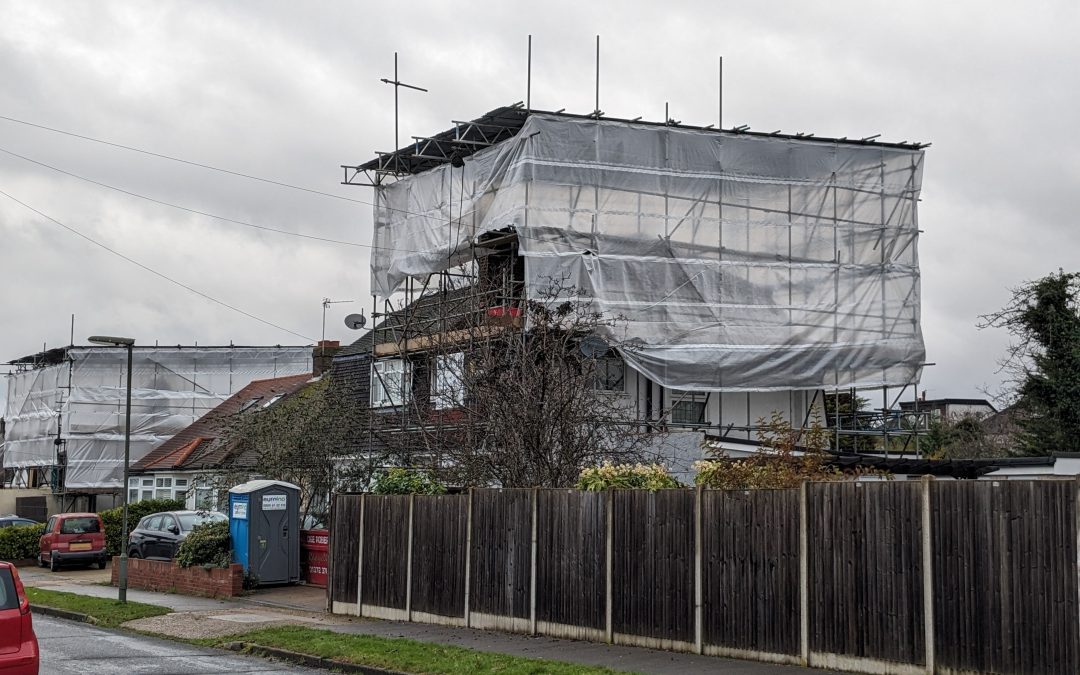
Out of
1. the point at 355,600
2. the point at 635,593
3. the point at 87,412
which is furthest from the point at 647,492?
the point at 87,412

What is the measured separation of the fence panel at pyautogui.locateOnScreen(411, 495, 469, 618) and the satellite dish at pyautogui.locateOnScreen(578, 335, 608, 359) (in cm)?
764

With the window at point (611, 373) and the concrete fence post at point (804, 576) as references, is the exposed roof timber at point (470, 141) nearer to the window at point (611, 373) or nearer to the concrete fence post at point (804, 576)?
the window at point (611, 373)

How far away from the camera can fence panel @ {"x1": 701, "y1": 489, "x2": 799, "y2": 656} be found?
13562mm

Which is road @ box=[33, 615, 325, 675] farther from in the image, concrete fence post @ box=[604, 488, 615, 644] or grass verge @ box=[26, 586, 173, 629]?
concrete fence post @ box=[604, 488, 615, 644]

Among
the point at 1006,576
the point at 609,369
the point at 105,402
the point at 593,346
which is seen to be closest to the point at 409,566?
the point at 593,346

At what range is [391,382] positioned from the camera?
111 ft

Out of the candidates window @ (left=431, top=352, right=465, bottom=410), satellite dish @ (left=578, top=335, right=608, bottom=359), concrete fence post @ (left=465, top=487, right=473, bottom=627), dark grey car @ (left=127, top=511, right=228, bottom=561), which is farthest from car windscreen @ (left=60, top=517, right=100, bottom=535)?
concrete fence post @ (left=465, top=487, right=473, bottom=627)

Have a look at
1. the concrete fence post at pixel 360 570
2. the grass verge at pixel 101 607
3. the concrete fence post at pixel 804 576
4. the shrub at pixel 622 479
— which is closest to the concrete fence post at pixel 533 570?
the shrub at pixel 622 479

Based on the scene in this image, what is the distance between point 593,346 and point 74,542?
17.8 m

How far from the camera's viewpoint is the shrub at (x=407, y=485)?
20.5 meters

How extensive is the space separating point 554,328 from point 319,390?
9.26 m

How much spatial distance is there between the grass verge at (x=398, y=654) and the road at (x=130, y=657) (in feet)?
1.62

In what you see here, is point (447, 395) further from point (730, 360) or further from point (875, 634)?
point (875, 634)

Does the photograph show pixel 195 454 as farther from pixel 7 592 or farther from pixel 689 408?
pixel 7 592
